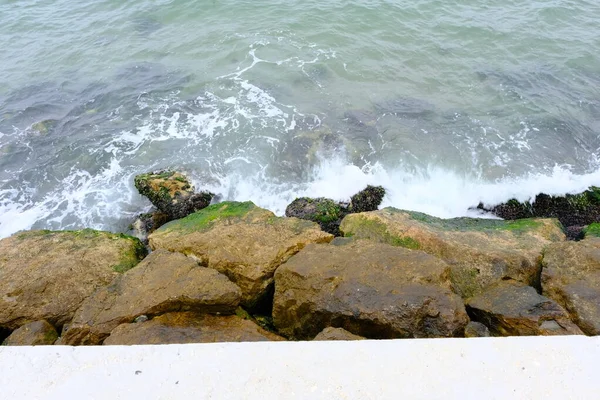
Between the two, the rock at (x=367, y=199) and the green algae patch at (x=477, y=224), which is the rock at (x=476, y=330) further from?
the rock at (x=367, y=199)

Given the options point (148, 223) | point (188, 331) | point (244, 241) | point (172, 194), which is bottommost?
point (148, 223)

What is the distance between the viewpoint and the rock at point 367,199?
8930 millimetres

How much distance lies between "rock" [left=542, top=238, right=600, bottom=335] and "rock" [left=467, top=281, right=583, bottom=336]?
0.32m

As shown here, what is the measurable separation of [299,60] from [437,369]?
12.9 meters

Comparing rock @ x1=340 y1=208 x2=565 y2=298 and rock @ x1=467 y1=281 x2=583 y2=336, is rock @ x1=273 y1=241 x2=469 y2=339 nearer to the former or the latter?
rock @ x1=467 y1=281 x2=583 y2=336

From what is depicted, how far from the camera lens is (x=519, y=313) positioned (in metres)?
4.61

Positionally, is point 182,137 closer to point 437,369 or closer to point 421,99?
point 421,99

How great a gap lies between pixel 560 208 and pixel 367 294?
6096 millimetres

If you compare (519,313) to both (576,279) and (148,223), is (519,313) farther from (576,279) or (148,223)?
(148,223)

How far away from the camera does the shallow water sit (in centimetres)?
1001

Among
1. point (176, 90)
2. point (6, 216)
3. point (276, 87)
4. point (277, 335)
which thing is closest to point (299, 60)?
point (276, 87)

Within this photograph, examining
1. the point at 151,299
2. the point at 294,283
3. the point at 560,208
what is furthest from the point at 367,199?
the point at 151,299

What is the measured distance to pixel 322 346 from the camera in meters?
3.06

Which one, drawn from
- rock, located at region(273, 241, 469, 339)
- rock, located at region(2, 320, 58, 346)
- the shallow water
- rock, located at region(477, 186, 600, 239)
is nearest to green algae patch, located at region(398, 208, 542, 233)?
rock, located at region(477, 186, 600, 239)
